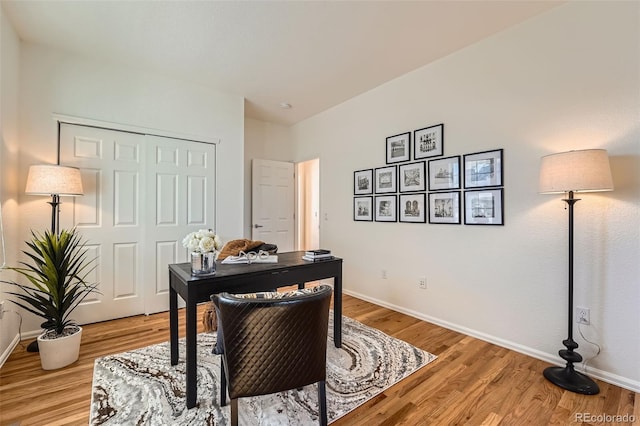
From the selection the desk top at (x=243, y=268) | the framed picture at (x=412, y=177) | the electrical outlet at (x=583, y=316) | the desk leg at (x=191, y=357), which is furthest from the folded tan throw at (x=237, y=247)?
the electrical outlet at (x=583, y=316)

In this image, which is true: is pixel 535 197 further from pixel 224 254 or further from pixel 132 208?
pixel 132 208

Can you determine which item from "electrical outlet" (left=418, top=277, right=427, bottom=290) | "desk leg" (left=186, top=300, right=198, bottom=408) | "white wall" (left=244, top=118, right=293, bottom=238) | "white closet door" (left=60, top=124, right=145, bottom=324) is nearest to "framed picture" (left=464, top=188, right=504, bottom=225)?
"electrical outlet" (left=418, top=277, right=427, bottom=290)

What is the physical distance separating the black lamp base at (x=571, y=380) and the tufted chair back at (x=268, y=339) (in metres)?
1.76

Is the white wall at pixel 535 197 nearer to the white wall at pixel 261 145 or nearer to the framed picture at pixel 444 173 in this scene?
the framed picture at pixel 444 173

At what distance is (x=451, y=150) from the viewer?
9.31 feet

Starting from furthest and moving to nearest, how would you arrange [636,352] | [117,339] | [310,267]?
[117,339] → [310,267] → [636,352]

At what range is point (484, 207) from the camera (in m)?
2.59

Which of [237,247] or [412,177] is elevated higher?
[412,177]

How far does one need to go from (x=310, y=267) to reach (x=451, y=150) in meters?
1.86

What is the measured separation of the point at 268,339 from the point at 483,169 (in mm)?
2369

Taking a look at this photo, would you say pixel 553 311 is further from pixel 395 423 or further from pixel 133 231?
pixel 133 231

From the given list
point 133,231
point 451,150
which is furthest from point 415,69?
point 133,231

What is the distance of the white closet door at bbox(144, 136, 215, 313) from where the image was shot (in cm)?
322

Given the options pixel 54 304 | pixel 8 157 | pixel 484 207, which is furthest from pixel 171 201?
pixel 484 207
